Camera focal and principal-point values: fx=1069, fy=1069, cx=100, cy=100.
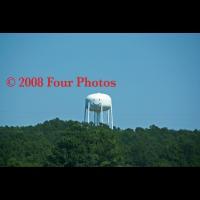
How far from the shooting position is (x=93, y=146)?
1903cm

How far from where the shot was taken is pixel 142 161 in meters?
18.5

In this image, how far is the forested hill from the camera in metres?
18.5

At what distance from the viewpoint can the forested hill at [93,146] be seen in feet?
60.7

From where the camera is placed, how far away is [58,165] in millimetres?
18625
